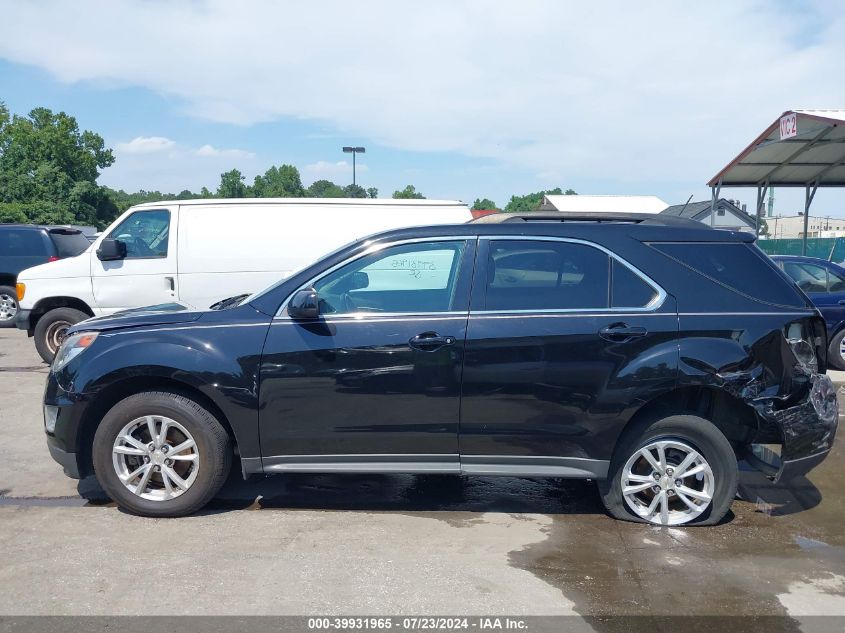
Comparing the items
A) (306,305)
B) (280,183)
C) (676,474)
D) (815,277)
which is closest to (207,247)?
(306,305)

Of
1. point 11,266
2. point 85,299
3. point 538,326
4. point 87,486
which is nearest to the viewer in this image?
point 538,326

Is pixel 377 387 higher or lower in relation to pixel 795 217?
lower

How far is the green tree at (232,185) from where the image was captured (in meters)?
63.4

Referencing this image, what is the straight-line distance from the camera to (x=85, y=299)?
912 centimetres

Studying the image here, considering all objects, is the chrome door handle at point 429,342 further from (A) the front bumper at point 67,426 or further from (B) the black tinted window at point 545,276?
(A) the front bumper at point 67,426

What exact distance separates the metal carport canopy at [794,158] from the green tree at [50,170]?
1562 inches

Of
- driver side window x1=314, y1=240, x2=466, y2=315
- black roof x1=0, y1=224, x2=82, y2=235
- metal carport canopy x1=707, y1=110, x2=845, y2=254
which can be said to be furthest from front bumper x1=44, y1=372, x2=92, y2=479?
metal carport canopy x1=707, y1=110, x2=845, y2=254

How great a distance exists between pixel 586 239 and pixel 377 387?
1585 mm

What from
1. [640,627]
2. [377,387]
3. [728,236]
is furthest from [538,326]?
[640,627]

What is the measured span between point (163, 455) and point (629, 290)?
305cm

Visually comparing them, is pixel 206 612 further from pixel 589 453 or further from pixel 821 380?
pixel 821 380

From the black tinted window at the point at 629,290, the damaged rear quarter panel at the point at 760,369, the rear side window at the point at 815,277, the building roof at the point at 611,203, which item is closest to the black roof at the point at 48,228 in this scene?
the black tinted window at the point at 629,290

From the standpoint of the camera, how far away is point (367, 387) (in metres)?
4.25

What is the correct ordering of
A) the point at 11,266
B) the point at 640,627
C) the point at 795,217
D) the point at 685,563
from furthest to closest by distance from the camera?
the point at 795,217
the point at 11,266
the point at 685,563
the point at 640,627
